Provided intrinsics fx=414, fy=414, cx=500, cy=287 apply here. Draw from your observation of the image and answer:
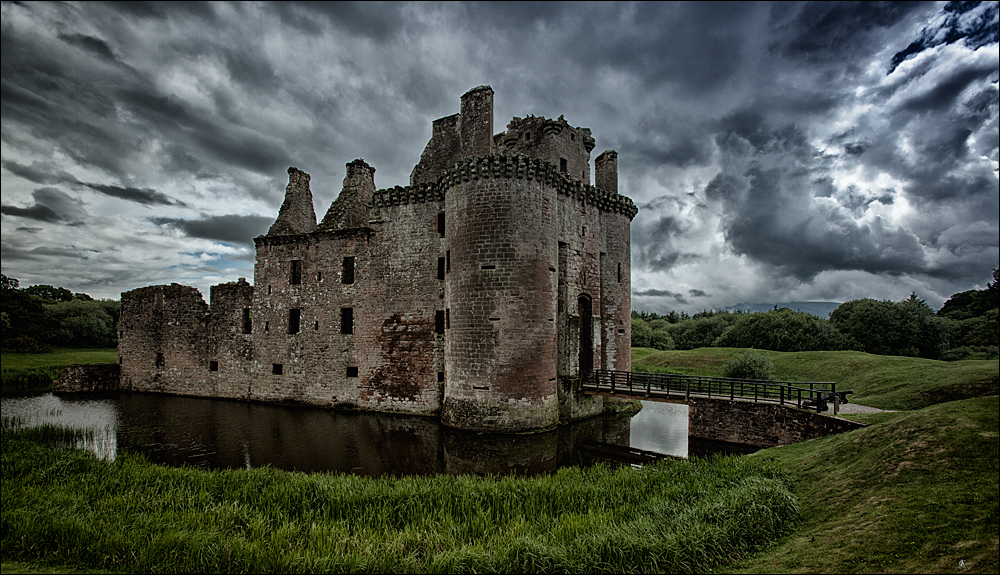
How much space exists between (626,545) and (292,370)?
2088 centimetres

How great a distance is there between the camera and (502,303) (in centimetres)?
1639

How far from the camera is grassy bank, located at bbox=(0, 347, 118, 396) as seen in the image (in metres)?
27.2

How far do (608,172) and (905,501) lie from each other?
2027 cm

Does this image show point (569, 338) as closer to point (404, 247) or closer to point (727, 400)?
point (727, 400)

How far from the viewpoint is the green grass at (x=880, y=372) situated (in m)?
13.1

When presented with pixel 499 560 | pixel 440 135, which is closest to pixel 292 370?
pixel 440 135

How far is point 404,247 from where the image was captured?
20.8 m

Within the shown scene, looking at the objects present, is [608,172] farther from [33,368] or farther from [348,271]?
[33,368]

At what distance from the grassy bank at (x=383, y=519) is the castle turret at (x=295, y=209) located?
50.1 feet

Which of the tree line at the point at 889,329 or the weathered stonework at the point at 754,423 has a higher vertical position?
the tree line at the point at 889,329

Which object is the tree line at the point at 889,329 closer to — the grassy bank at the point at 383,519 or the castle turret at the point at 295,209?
the grassy bank at the point at 383,519

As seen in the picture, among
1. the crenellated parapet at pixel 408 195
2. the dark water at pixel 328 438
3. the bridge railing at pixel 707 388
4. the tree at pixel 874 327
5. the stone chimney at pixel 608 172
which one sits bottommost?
the dark water at pixel 328 438

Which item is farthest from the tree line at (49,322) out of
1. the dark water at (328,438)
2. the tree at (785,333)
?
the tree at (785,333)

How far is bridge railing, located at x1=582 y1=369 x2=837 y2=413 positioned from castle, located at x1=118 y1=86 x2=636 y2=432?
4.43 ft
